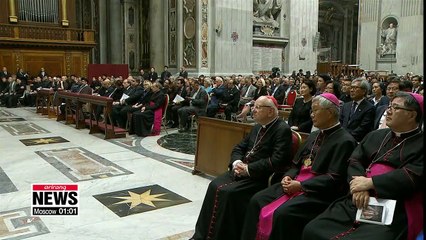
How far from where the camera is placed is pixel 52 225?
407 centimetres

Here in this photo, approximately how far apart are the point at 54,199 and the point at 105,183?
937 millimetres

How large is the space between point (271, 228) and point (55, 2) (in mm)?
18685

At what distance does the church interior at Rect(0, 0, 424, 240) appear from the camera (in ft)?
15.3

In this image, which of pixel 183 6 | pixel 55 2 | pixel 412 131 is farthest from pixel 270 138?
pixel 55 2

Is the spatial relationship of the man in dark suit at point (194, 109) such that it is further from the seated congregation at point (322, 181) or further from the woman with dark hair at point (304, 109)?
the seated congregation at point (322, 181)

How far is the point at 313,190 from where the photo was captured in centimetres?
304

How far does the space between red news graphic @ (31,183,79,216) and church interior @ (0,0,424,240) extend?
0.09 metres

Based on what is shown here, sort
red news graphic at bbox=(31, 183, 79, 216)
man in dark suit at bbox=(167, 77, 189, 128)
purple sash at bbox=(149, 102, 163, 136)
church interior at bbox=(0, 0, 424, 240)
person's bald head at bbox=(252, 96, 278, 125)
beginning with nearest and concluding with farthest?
1. person's bald head at bbox=(252, 96, 278, 125)
2. red news graphic at bbox=(31, 183, 79, 216)
3. church interior at bbox=(0, 0, 424, 240)
4. purple sash at bbox=(149, 102, 163, 136)
5. man in dark suit at bbox=(167, 77, 189, 128)

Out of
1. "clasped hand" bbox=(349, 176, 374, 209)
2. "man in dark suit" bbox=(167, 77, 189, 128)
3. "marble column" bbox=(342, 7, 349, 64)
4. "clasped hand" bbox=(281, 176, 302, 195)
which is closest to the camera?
"clasped hand" bbox=(349, 176, 374, 209)

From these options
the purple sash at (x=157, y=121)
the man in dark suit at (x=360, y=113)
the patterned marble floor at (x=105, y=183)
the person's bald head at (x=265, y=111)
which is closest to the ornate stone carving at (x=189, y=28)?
the purple sash at (x=157, y=121)

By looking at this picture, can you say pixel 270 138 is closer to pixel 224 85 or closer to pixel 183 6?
pixel 224 85

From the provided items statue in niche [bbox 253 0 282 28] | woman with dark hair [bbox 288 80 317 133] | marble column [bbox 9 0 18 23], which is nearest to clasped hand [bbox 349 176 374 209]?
woman with dark hair [bbox 288 80 317 133]

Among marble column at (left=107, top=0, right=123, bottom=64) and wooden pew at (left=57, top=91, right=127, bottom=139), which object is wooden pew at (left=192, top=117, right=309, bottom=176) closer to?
wooden pew at (left=57, top=91, right=127, bottom=139)

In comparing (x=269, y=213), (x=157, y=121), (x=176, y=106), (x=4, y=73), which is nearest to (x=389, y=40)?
(x=176, y=106)
